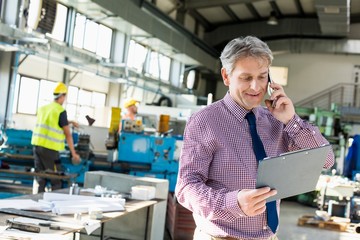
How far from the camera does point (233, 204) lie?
1351 mm

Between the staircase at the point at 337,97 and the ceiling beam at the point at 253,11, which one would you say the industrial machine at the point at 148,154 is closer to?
the ceiling beam at the point at 253,11

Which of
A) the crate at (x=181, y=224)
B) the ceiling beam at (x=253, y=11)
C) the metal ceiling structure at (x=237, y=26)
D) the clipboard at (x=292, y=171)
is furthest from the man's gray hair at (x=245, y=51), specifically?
the ceiling beam at (x=253, y=11)

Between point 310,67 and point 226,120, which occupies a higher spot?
point 310,67

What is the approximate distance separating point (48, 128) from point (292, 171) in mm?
4332

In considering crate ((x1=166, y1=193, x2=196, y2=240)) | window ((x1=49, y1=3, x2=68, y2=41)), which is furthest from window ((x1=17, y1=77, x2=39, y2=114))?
crate ((x1=166, y1=193, x2=196, y2=240))

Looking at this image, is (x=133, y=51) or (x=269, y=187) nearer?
(x=269, y=187)

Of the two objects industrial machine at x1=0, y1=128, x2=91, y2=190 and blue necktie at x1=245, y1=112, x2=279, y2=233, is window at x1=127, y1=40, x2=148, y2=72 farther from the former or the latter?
blue necktie at x1=245, y1=112, x2=279, y2=233

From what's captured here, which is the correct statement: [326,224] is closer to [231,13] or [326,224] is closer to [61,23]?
[61,23]

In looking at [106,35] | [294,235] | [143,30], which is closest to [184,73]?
[106,35]

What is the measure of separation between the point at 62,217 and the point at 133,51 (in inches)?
344

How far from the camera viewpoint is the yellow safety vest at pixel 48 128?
5.36 m

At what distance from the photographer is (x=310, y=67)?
16.0 meters

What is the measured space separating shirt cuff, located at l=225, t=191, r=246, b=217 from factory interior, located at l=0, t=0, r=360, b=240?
1.79ft

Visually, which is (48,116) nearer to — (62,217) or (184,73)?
(62,217)
